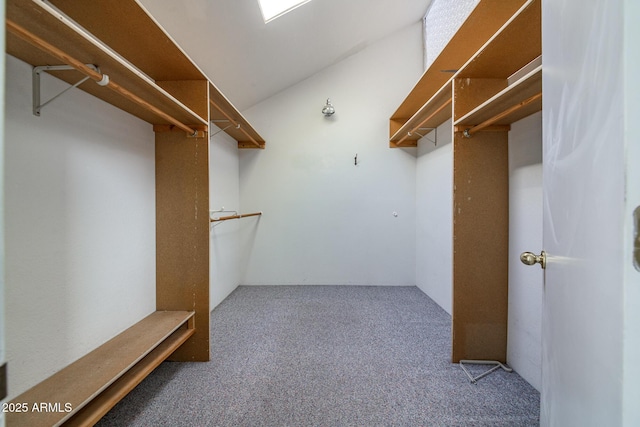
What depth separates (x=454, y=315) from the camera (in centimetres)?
169

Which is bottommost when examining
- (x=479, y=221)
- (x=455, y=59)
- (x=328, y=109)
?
(x=479, y=221)

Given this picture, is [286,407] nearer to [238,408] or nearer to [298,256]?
[238,408]

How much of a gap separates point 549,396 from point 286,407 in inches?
46.0

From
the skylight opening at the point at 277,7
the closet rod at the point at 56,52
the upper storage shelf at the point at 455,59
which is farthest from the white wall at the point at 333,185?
the closet rod at the point at 56,52

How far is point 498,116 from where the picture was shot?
4.58 feet

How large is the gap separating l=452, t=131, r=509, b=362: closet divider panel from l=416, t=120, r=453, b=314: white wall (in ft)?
1.94

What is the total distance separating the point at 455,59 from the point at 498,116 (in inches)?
31.0

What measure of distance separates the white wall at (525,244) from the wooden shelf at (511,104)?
9 cm

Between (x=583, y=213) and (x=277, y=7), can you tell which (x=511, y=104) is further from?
(x=277, y=7)

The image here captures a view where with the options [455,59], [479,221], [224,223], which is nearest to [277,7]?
[455,59]

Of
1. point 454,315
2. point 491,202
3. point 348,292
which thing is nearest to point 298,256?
point 348,292

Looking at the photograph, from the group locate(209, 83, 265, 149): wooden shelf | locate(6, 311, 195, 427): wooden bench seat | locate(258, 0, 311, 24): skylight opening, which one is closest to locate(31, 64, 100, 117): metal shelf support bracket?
locate(209, 83, 265, 149): wooden shelf

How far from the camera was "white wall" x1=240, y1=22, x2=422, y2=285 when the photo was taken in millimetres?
3211

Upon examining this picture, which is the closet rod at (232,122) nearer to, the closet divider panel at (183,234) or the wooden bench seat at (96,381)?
the closet divider panel at (183,234)
